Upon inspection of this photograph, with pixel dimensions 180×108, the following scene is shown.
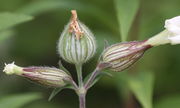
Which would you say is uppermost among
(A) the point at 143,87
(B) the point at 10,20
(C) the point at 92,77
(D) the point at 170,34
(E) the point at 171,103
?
(B) the point at 10,20

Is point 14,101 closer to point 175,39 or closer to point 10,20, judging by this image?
point 10,20

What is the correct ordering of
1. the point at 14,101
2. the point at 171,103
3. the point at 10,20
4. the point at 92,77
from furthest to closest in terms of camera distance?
the point at 171,103
the point at 14,101
the point at 10,20
the point at 92,77

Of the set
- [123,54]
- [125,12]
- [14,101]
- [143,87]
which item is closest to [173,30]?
[123,54]

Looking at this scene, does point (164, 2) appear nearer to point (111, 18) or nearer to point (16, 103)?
point (111, 18)

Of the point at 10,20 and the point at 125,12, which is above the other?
the point at 10,20

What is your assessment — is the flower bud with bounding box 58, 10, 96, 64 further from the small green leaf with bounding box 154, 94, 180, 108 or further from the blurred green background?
the small green leaf with bounding box 154, 94, 180, 108

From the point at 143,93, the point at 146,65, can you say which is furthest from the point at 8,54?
the point at 143,93

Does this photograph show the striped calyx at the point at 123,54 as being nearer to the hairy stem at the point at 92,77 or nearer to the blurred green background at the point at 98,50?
the hairy stem at the point at 92,77
